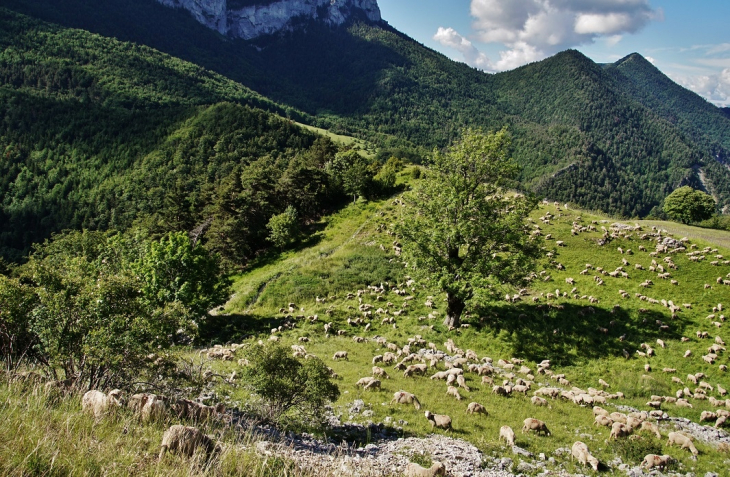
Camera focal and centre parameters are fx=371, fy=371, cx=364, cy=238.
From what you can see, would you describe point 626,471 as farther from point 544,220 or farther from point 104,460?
point 544,220

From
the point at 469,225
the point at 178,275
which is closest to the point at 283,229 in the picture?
the point at 178,275

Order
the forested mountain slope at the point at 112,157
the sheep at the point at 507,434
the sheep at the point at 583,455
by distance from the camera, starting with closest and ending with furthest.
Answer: the sheep at the point at 583,455 < the sheep at the point at 507,434 < the forested mountain slope at the point at 112,157

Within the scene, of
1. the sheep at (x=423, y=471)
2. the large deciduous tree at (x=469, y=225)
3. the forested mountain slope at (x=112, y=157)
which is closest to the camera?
the sheep at (x=423, y=471)

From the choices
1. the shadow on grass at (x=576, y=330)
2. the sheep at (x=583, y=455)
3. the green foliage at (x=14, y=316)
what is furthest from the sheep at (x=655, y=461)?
the green foliage at (x=14, y=316)

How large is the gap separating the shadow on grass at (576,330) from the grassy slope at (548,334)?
60 millimetres

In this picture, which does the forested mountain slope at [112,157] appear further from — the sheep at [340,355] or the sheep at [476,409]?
the sheep at [476,409]

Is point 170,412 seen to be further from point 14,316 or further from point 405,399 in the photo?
point 405,399

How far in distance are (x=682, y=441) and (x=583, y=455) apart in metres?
4.45

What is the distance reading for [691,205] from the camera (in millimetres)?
55344

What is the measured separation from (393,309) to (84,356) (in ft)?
70.4

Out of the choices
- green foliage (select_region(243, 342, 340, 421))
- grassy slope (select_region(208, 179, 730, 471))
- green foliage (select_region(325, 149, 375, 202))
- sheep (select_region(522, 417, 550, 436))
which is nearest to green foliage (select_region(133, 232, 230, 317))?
grassy slope (select_region(208, 179, 730, 471))

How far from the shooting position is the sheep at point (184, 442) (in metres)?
6.57

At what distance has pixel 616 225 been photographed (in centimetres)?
3653

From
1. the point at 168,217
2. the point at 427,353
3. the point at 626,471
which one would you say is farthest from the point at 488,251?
the point at 168,217
